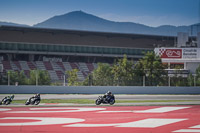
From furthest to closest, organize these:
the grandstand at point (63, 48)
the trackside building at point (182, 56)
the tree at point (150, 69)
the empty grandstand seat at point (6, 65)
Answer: the grandstand at point (63, 48), the empty grandstand seat at point (6, 65), the trackside building at point (182, 56), the tree at point (150, 69)

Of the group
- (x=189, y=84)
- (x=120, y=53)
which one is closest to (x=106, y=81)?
(x=189, y=84)

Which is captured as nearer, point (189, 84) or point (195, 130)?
point (195, 130)

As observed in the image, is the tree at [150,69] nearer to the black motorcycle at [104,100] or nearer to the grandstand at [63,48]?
the grandstand at [63,48]

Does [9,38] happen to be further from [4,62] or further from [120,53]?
[120,53]

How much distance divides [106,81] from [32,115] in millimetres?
20064

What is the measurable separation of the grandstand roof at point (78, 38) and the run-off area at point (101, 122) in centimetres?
5127

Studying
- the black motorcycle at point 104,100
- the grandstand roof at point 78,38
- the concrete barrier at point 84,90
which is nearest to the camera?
the black motorcycle at point 104,100

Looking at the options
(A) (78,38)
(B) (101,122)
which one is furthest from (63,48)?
(B) (101,122)

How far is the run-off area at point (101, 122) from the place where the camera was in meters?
13.8

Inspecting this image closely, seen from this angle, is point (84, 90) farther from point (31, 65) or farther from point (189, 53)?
point (31, 65)

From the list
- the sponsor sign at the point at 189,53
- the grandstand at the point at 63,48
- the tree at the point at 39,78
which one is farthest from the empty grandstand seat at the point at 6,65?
the sponsor sign at the point at 189,53

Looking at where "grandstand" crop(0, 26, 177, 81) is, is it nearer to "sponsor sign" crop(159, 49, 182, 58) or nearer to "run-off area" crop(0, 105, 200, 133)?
"sponsor sign" crop(159, 49, 182, 58)

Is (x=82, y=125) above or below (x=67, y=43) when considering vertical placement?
below

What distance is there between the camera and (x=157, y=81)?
39500 millimetres
